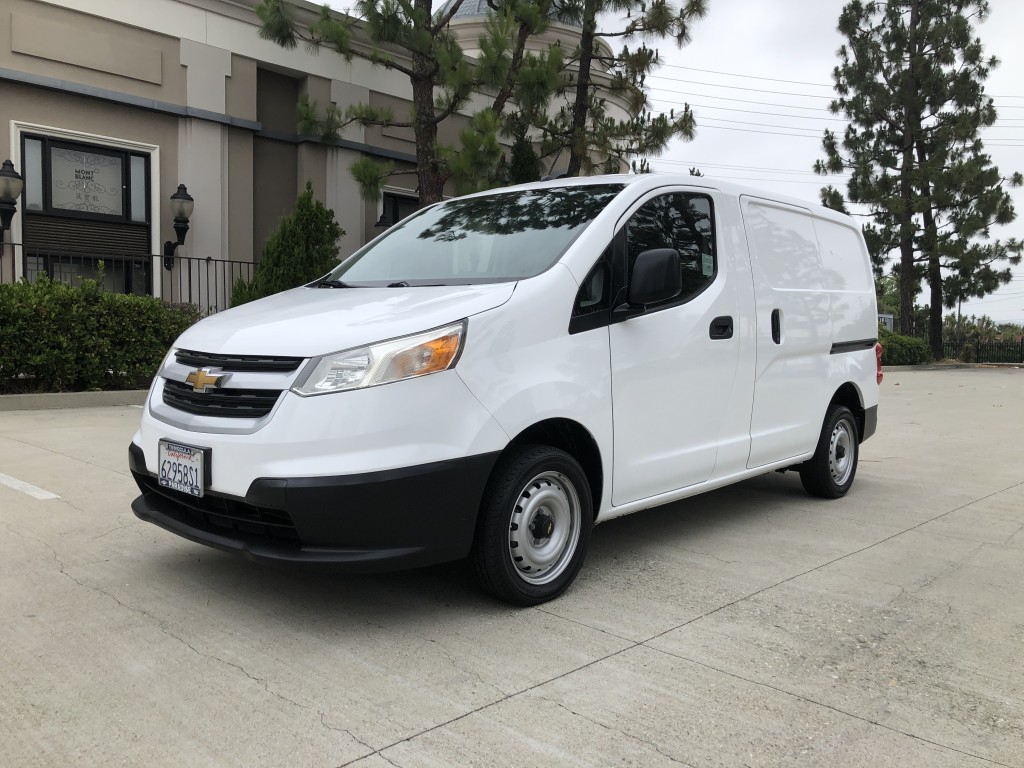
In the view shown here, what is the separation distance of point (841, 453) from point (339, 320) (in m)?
4.07

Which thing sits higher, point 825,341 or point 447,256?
point 447,256

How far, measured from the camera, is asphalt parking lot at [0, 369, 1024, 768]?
253 cm

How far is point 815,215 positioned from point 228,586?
4.31 meters

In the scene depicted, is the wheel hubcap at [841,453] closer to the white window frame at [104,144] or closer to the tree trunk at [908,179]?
the white window frame at [104,144]

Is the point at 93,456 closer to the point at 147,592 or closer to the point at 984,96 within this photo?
the point at 147,592

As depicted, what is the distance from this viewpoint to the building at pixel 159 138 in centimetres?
1182

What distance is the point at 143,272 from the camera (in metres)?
12.9

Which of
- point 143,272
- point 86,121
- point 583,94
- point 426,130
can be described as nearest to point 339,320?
point 426,130

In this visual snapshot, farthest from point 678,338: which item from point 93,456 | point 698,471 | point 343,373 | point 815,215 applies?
point 93,456

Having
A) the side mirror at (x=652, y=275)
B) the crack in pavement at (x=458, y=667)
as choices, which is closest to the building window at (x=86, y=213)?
the side mirror at (x=652, y=275)

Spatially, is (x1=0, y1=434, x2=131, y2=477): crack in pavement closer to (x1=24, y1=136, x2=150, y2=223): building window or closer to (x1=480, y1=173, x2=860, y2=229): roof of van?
(x1=480, y1=173, x2=860, y2=229): roof of van

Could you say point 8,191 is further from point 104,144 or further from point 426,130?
point 426,130

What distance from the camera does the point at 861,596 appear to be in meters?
3.89

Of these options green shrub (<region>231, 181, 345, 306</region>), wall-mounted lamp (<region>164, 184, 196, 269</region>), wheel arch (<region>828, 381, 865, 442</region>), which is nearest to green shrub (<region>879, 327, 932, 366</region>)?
green shrub (<region>231, 181, 345, 306</region>)
